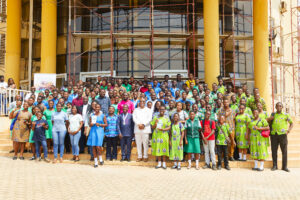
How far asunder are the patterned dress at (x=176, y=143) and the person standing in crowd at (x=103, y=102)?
2097mm

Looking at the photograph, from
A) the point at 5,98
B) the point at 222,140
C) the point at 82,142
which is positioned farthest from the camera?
the point at 5,98

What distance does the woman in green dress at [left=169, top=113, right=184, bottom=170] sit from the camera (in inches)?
296

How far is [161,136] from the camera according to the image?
303 inches

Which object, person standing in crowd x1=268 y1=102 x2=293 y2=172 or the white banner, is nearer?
person standing in crowd x1=268 y1=102 x2=293 y2=172

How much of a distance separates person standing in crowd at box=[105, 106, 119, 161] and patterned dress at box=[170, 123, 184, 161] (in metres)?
1.55

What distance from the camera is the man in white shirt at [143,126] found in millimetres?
7918

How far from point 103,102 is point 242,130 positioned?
159 inches

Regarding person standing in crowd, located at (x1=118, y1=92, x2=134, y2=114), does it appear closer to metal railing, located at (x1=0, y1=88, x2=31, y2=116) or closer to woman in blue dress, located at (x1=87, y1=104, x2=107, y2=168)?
woman in blue dress, located at (x1=87, y1=104, x2=107, y2=168)

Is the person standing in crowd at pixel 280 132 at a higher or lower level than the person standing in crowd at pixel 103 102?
lower

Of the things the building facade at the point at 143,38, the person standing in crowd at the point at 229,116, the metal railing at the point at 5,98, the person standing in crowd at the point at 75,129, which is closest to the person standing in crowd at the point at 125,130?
the person standing in crowd at the point at 75,129

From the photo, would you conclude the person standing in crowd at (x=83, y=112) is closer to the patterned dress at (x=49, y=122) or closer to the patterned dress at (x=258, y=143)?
the patterned dress at (x=49, y=122)

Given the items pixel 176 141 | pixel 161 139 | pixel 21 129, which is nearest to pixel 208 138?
pixel 176 141

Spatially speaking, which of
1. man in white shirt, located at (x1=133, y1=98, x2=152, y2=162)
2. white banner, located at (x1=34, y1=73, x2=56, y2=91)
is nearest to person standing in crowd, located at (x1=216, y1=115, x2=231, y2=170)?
man in white shirt, located at (x1=133, y1=98, x2=152, y2=162)

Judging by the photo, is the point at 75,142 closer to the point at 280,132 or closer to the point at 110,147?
the point at 110,147
